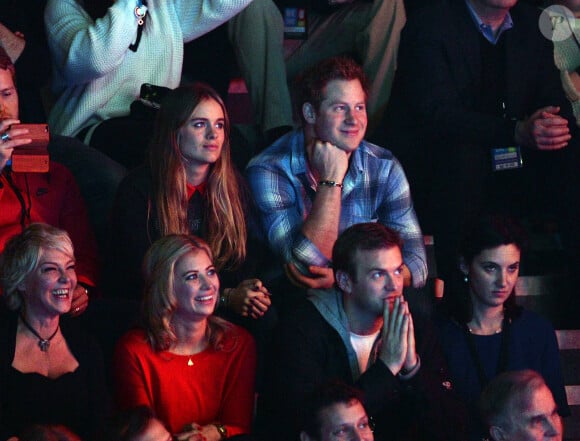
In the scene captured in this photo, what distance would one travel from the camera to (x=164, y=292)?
3.55 meters

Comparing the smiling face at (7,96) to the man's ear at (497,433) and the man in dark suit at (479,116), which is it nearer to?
the man in dark suit at (479,116)

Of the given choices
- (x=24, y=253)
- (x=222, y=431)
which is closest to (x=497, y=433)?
(x=222, y=431)

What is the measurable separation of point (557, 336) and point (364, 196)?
850 mm

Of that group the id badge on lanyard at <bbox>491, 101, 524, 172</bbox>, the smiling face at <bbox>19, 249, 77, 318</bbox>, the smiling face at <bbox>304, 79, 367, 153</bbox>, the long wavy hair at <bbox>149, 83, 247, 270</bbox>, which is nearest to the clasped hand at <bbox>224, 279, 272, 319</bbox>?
the long wavy hair at <bbox>149, 83, 247, 270</bbox>

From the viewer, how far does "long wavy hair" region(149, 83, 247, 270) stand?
3904mm

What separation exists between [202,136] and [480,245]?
0.94 m

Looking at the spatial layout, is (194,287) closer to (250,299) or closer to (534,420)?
(250,299)

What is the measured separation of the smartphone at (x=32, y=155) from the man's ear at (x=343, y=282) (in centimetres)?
96

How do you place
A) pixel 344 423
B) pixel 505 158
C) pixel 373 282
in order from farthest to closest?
pixel 505 158 < pixel 373 282 < pixel 344 423

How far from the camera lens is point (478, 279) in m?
Answer: 3.99

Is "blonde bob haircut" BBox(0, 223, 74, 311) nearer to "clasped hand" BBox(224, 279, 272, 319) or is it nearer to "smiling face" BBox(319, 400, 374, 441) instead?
"clasped hand" BBox(224, 279, 272, 319)

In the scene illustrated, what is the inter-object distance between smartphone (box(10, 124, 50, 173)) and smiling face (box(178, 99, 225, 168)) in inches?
16.8

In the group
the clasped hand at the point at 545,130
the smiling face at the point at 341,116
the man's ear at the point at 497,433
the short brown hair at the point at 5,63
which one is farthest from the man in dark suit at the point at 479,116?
the short brown hair at the point at 5,63

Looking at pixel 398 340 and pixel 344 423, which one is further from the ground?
pixel 398 340
